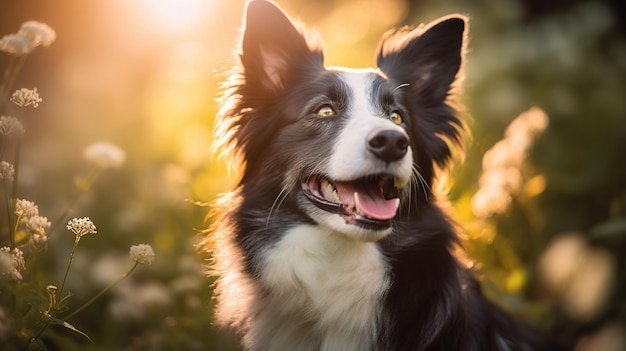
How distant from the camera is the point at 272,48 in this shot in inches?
157

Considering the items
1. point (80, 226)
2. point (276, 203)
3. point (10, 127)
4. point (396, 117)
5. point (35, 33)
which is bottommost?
point (276, 203)

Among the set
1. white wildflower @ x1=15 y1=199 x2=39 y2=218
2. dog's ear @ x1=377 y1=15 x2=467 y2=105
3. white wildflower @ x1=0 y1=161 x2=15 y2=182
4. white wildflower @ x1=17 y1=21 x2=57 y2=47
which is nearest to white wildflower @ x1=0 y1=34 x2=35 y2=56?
white wildflower @ x1=17 y1=21 x2=57 y2=47

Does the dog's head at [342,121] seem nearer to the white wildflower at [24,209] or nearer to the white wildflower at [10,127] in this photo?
the white wildflower at [24,209]

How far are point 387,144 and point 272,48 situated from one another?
1.09m

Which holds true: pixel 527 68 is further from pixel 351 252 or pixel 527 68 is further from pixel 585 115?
pixel 351 252

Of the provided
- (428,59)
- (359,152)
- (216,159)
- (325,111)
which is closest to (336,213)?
(359,152)

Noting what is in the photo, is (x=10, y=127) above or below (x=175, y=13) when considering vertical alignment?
above

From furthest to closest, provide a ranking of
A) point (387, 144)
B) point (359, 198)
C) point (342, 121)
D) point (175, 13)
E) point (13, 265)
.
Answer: point (175, 13) < point (342, 121) < point (359, 198) < point (387, 144) < point (13, 265)

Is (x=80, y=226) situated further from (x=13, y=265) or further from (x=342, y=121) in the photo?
(x=342, y=121)

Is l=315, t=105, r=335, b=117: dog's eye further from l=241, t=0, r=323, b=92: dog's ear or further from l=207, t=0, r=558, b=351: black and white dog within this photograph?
l=241, t=0, r=323, b=92: dog's ear

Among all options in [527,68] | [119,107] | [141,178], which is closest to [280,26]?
[141,178]

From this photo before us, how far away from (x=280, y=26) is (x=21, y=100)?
160 centimetres

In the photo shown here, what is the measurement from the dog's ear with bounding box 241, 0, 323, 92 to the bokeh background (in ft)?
0.66

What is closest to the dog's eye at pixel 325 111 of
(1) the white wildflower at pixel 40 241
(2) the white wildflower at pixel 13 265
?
(1) the white wildflower at pixel 40 241
